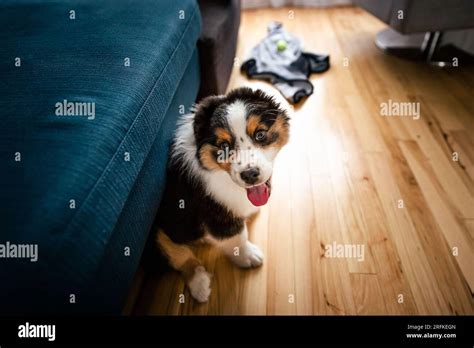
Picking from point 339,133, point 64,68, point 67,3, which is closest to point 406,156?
point 339,133

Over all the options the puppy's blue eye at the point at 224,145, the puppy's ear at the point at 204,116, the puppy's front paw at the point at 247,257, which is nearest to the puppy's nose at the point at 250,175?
the puppy's blue eye at the point at 224,145

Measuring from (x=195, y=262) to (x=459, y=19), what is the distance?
243 cm

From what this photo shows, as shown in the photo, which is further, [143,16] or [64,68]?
[143,16]

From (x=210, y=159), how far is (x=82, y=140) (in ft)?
1.50

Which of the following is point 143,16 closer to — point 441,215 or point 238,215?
point 238,215

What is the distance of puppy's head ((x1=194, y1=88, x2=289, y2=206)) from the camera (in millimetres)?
1047

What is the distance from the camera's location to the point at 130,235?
3.03 feet

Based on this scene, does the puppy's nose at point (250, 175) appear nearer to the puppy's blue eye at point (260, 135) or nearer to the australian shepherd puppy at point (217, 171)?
the australian shepherd puppy at point (217, 171)
